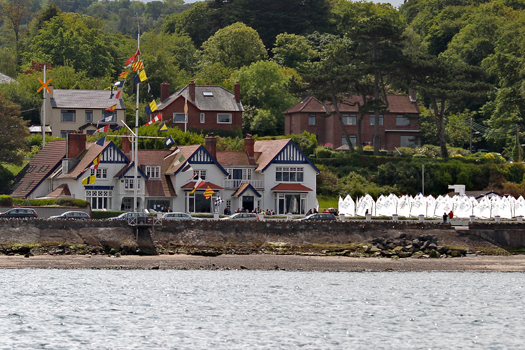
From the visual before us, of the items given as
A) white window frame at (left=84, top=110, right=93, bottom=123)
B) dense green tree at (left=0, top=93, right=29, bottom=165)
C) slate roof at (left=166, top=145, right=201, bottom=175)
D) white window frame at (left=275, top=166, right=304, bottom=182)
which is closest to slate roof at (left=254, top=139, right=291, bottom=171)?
white window frame at (left=275, top=166, right=304, bottom=182)

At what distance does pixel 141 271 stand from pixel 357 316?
55.2 feet

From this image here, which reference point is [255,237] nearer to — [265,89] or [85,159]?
[85,159]

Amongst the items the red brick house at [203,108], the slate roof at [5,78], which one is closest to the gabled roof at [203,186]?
the red brick house at [203,108]

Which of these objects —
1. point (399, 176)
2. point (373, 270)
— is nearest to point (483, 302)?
point (373, 270)

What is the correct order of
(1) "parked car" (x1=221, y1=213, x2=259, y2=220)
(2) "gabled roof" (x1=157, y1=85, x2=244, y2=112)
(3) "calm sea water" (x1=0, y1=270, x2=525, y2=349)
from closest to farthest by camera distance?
(3) "calm sea water" (x1=0, y1=270, x2=525, y2=349)
(1) "parked car" (x1=221, y1=213, x2=259, y2=220)
(2) "gabled roof" (x1=157, y1=85, x2=244, y2=112)

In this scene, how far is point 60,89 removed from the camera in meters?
109

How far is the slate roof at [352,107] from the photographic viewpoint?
347ft

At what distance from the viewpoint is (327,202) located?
8206 centimetres

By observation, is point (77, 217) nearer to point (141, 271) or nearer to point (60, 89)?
point (141, 271)

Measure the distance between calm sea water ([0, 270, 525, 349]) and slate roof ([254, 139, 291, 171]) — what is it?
27979mm

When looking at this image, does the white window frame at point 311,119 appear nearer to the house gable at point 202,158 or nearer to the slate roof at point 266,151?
the slate roof at point 266,151

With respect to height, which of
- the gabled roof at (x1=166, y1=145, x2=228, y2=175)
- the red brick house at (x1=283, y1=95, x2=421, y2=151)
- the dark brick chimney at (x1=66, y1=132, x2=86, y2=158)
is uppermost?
the red brick house at (x1=283, y1=95, x2=421, y2=151)

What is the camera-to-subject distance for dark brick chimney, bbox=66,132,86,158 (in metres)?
74.8

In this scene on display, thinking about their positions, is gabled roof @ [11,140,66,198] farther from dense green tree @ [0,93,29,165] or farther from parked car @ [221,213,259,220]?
parked car @ [221,213,259,220]
